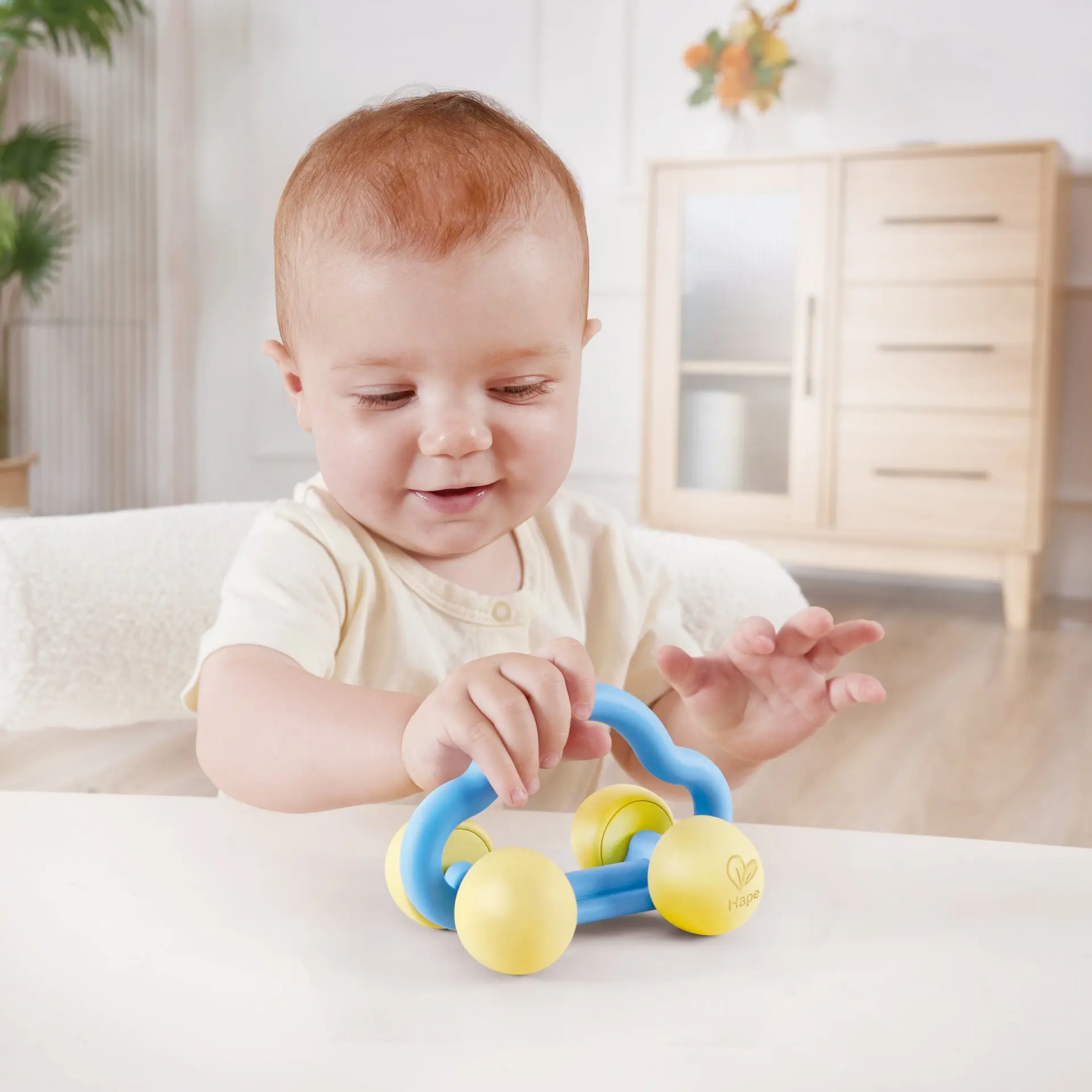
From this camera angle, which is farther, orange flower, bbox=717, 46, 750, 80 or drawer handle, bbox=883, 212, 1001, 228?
orange flower, bbox=717, 46, 750, 80

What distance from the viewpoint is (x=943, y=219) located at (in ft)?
8.85

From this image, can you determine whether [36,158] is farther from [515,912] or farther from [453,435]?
[515,912]

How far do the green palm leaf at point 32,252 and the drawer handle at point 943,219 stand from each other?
2178mm

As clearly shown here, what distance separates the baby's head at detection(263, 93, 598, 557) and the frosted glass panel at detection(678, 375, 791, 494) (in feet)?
7.65

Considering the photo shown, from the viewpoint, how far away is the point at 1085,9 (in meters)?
2.87

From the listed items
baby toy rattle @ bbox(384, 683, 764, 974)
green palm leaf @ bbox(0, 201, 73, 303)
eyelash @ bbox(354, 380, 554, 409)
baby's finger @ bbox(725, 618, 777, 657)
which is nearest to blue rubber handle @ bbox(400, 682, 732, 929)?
baby toy rattle @ bbox(384, 683, 764, 974)

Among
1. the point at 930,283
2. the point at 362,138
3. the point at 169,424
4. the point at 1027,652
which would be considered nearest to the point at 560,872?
the point at 362,138

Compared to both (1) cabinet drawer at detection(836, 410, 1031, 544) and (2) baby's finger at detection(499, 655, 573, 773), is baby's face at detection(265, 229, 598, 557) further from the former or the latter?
(1) cabinet drawer at detection(836, 410, 1031, 544)

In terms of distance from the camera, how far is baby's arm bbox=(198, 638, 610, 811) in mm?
378

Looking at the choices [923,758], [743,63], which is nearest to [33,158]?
[743,63]

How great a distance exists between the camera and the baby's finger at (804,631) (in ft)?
1.70

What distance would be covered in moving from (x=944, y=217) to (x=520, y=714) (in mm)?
2592

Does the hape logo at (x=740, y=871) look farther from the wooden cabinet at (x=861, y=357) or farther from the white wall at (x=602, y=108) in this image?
the white wall at (x=602, y=108)

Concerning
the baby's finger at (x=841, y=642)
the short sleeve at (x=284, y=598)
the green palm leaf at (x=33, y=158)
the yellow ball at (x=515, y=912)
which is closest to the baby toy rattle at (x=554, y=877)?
the yellow ball at (x=515, y=912)
